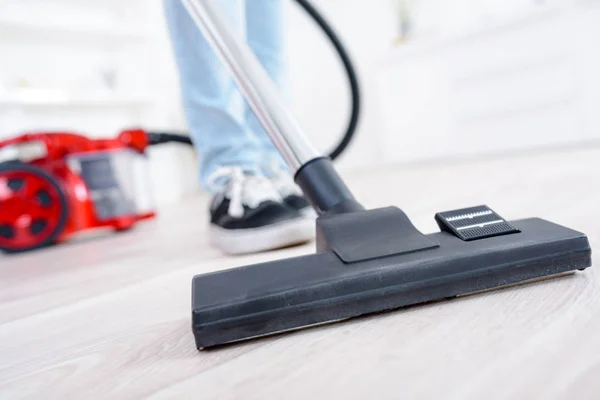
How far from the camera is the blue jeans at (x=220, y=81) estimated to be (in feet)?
2.92

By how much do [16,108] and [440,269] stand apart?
8.55 ft

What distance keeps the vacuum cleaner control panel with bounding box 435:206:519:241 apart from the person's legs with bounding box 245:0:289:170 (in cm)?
53

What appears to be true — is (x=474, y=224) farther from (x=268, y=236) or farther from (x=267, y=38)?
(x=267, y=38)

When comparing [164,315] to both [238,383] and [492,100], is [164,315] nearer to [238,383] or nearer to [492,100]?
[238,383]

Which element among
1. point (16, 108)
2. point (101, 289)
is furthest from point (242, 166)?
point (16, 108)

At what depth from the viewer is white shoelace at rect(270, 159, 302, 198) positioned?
944 mm

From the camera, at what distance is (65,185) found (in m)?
1.42

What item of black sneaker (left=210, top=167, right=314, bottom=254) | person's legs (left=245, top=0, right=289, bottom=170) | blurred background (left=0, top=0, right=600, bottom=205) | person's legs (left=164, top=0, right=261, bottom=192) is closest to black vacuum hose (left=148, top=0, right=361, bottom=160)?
person's legs (left=245, top=0, right=289, bottom=170)

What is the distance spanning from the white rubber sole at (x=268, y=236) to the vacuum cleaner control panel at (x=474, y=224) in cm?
33

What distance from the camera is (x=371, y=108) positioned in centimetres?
388

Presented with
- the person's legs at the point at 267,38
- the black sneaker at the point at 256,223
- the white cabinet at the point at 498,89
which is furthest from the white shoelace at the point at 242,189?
the white cabinet at the point at 498,89

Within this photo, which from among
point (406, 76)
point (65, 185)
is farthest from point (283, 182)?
point (406, 76)

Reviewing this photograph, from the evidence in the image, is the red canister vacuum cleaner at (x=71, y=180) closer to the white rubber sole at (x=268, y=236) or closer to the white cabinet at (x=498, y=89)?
the white rubber sole at (x=268, y=236)

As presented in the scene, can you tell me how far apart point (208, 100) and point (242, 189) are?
0.59ft
